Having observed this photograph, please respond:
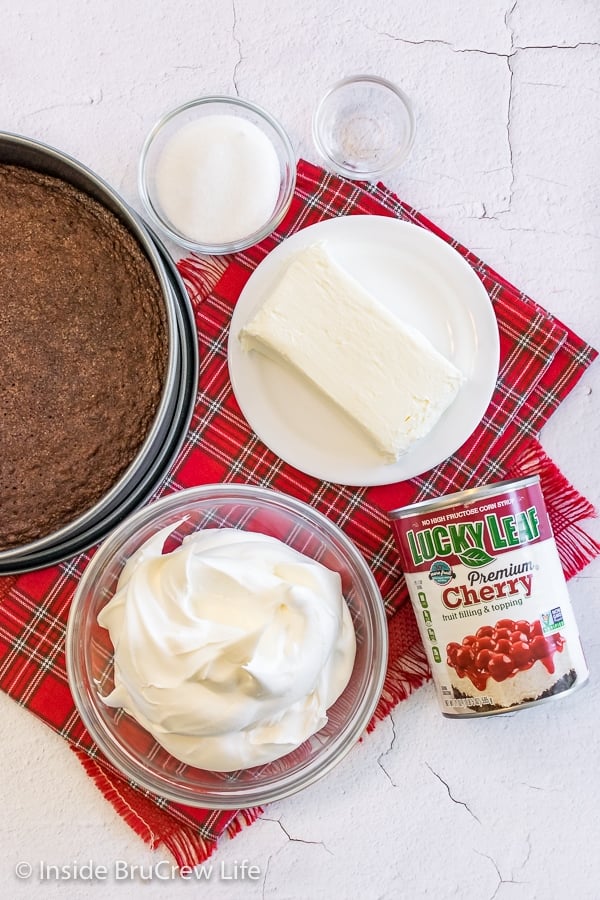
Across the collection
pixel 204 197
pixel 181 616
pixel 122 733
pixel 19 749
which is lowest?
pixel 19 749

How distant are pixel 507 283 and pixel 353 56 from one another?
0.49m

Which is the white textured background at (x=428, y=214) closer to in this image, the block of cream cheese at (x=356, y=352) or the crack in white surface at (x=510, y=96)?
the crack in white surface at (x=510, y=96)

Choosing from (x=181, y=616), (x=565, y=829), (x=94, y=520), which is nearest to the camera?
(x=181, y=616)

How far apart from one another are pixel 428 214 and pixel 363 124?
198 mm

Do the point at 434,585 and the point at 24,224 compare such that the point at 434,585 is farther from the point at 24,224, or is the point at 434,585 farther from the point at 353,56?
the point at 353,56

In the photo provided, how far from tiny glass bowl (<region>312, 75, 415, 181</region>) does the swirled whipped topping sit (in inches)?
27.9

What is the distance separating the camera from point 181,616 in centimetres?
104

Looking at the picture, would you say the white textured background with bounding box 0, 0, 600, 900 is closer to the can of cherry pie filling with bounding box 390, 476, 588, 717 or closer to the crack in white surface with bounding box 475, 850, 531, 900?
the crack in white surface with bounding box 475, 850, 531, 900

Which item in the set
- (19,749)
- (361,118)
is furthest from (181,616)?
(361,118)

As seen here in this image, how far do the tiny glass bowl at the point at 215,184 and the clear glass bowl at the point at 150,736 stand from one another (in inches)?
16.1

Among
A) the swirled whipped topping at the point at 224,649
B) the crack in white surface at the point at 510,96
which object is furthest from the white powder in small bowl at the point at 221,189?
the swirled whipped topping at the point at 224,649

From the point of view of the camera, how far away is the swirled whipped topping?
102 centimetres

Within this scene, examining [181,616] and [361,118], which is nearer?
[181,616]

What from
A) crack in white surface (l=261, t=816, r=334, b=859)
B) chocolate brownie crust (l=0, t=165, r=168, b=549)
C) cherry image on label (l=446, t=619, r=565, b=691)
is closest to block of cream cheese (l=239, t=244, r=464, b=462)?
chocolate brownie crust (l=0, t=165, r=168, b=549)
